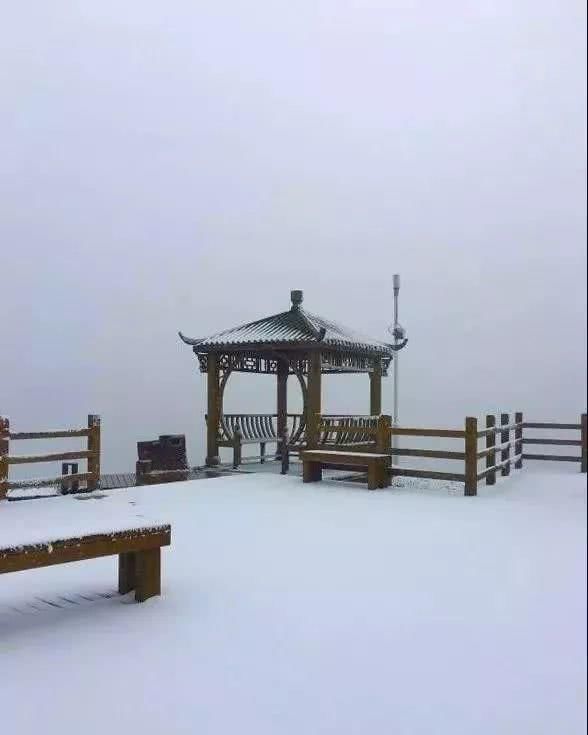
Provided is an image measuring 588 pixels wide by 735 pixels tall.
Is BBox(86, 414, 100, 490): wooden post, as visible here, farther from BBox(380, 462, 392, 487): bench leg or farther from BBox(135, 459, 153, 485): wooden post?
BBox(380, 462, 392, 487): bench leg

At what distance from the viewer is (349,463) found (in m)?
9.29

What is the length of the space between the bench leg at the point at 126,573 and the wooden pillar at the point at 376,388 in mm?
10239

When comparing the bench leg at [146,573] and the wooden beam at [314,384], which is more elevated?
the wooden beam at [314,384]

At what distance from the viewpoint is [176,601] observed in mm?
4047

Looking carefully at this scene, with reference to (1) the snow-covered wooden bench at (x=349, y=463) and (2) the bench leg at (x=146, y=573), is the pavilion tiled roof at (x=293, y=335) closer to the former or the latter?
(1) the snow-covered wooden bench at (x=349, y=463)

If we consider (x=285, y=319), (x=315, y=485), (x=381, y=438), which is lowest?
(x=315, y=485)

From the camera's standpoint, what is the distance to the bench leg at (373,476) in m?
8.92

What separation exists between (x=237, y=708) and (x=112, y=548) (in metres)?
1.42

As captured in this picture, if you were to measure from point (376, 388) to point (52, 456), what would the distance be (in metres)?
7.86

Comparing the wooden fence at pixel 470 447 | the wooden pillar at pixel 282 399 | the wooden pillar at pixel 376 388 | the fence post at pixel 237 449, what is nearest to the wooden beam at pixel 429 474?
the wooden fence at pixel 470 447

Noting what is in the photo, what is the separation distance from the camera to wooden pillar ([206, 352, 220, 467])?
1223 cm

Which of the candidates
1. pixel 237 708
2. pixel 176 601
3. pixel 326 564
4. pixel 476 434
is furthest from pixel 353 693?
pixel 476 434

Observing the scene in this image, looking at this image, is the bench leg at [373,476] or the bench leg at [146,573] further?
the bench leg at [373,476]

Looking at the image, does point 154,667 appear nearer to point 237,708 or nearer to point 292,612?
point 237,708
